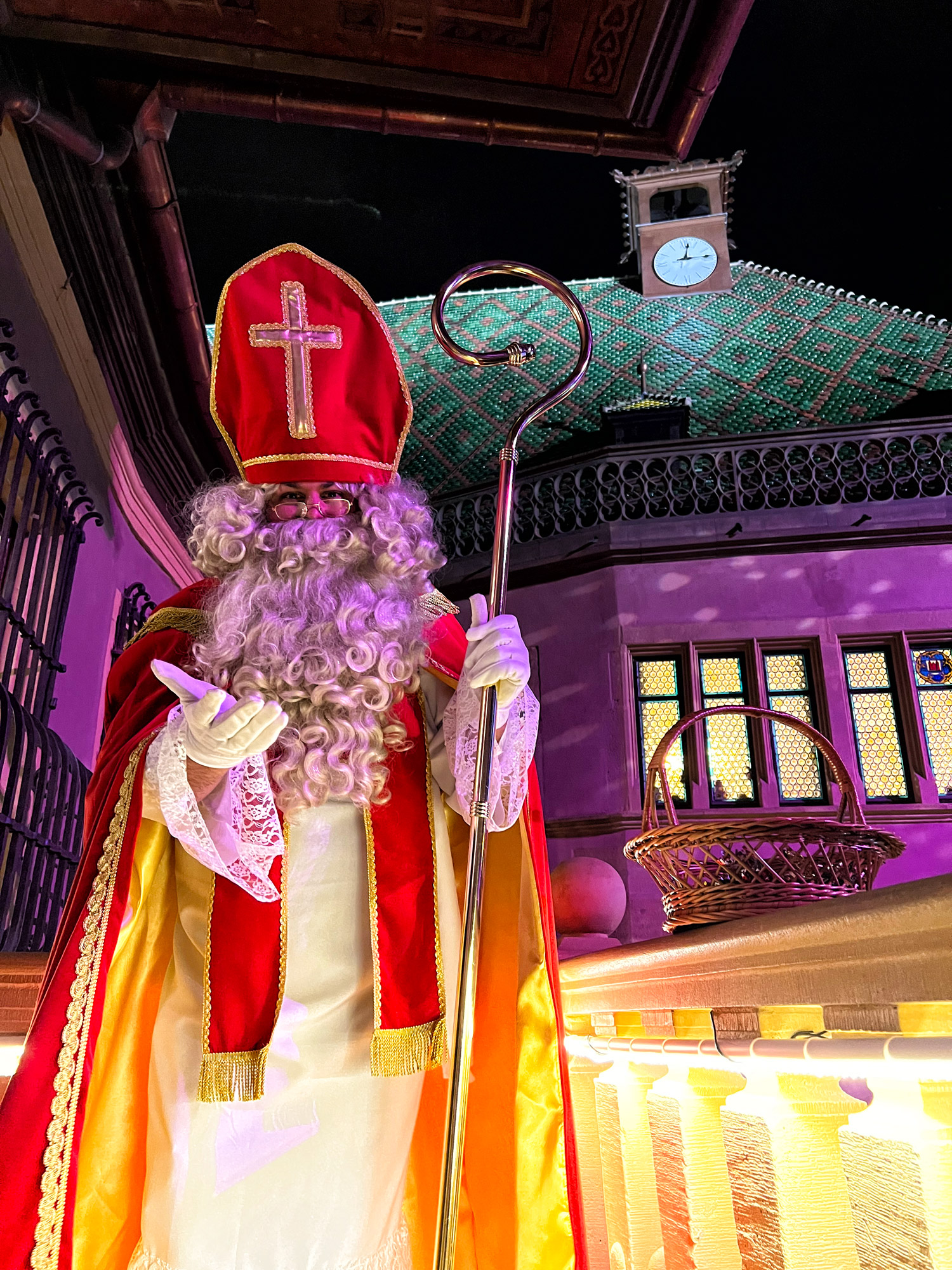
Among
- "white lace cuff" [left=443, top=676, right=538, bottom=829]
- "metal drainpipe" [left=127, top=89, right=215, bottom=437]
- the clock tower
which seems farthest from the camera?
the clock tower

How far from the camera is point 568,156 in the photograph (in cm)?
1043

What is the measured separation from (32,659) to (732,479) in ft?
21.5

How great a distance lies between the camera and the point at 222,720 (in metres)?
1.36

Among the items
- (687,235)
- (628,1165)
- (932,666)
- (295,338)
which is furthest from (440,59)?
(687,235)

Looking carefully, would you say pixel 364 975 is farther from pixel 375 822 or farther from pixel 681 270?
pixel 681 270

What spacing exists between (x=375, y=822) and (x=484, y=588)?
7348 millimetres

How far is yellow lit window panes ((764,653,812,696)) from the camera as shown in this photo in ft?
27.0

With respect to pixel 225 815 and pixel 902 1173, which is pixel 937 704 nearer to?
pixel 225 815

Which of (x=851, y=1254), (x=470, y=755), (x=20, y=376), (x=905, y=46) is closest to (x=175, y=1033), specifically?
(x=470, y=755)

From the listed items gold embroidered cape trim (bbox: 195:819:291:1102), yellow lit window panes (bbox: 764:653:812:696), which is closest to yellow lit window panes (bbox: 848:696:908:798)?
yellow lit window panes (bbox: 764:653:812:696)

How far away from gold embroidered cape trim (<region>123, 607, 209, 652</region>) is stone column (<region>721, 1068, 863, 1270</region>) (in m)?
1.34

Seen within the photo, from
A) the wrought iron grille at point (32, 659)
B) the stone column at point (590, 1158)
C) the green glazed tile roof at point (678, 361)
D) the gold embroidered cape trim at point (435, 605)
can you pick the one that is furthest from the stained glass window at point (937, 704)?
the gold embroidered cape trim at point (435, 605)

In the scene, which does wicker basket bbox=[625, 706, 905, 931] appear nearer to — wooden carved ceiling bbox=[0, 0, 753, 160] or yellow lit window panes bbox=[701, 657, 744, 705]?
wooden carved ceiling bbox=[0, 0, 753, 160]

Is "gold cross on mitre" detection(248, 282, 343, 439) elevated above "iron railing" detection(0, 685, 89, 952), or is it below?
above
